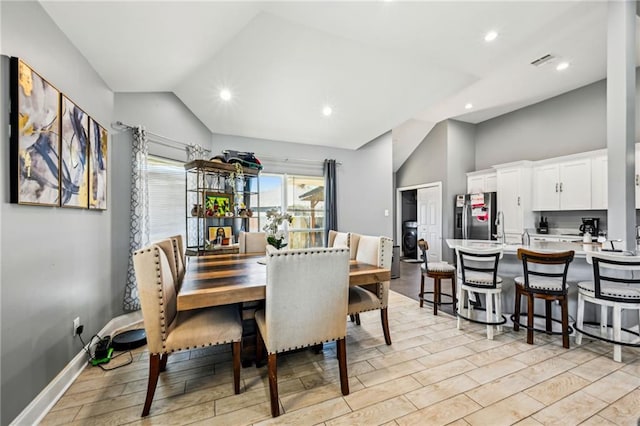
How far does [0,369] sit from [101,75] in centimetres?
241

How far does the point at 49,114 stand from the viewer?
166 cm

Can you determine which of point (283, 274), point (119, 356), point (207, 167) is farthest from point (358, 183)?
point (119, 356)

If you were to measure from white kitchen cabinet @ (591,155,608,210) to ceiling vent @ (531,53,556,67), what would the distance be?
180cm

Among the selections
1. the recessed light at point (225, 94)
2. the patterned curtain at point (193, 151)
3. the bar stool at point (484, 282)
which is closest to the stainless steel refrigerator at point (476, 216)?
the bar stool at point (484, 282)

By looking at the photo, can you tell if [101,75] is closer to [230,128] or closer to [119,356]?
[230,128]

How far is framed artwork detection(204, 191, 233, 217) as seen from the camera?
3.66m

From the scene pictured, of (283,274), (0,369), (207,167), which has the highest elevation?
(207,167)

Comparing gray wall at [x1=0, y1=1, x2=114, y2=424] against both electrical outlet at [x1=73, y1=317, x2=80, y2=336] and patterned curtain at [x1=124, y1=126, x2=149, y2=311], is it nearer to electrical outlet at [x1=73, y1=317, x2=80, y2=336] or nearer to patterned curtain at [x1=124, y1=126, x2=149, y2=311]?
electrical outlet at [x1=73, y1=317, x2=80, y2=336]

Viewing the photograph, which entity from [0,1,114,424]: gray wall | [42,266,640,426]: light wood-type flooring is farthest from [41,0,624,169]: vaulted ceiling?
[42,266,640,426]: light wood-type flooring

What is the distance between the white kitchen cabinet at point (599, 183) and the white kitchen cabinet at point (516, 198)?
0.89 meters

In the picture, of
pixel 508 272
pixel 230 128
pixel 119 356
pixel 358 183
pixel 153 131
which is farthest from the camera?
pixel 358 183

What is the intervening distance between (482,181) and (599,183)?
1.91 meters

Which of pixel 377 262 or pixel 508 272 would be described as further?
pixel 508 272

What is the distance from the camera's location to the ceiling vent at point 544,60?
3.56 m
